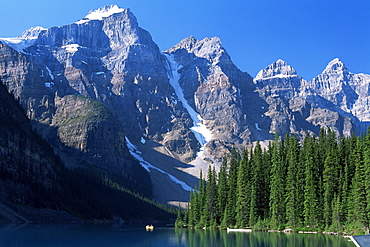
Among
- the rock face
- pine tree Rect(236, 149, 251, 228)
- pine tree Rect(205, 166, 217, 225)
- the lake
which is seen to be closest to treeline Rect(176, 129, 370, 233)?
pine tree Rect(236, 149, 251, 228)

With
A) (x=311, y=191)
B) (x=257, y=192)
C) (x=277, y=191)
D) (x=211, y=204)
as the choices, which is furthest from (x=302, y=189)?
(x=211, y=204)

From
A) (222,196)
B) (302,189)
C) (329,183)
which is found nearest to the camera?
(329,183)

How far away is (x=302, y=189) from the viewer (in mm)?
97375

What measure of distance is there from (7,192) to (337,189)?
111 meters

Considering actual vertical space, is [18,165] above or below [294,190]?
above

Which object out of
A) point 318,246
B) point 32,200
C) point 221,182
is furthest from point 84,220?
point 318,246

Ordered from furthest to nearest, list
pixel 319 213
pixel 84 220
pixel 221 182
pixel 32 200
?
pixel 84 220 < pixel 32 200 < pixel 221 182 < pixel 319 213

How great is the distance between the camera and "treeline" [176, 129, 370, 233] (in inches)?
3204

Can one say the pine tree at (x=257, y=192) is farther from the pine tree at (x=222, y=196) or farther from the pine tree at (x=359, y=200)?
the pine tree at (x=359, y=200)

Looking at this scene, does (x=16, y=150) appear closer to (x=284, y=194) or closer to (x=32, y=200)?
(x=32, y=200)

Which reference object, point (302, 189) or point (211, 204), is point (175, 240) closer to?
point (302, 189)

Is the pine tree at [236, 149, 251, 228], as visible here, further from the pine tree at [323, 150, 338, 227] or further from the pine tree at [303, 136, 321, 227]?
the pine tree at [323, 150, 338, 227]

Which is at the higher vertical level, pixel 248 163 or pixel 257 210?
pixel 248 163

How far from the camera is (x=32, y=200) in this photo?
166 metres
